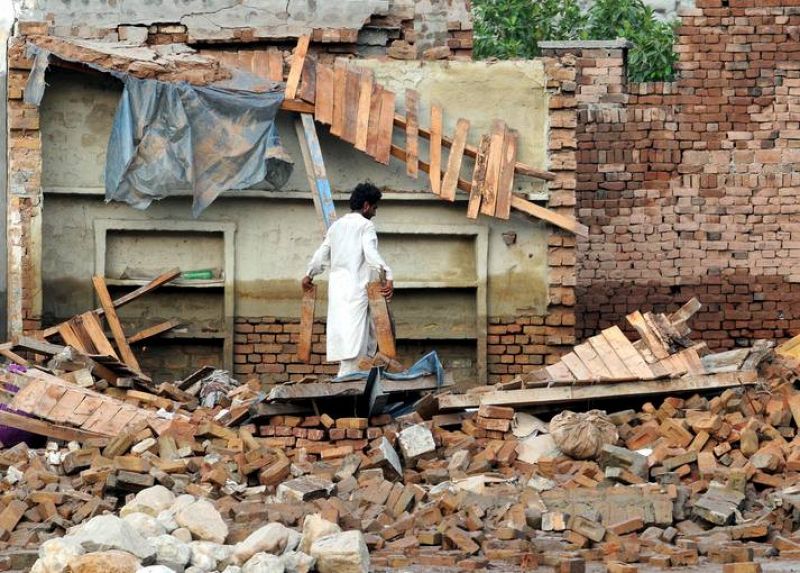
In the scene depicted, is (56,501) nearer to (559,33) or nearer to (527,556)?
(527,556)

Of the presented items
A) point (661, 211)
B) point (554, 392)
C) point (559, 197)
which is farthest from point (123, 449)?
point (661, 211)

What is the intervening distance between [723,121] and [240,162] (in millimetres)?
6585

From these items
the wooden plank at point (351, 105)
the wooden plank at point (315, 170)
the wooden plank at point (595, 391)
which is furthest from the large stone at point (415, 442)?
the wooden plank at point (351, 105)

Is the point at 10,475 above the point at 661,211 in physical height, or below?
below

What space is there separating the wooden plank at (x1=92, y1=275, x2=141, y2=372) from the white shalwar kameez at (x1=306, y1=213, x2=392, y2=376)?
7.79ft

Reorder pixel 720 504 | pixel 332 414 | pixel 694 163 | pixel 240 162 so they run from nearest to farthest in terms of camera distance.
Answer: pixel 720 504 < pixel 332 414 < pixel 240 162 < pixel 694 163

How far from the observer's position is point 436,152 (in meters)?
16.5

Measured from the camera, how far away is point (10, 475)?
12680 millimetres

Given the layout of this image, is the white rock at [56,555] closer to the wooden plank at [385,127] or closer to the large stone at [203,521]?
the large stone at [203,521]

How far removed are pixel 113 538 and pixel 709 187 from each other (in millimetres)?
12029

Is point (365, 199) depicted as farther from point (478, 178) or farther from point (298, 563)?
point (298, 563)

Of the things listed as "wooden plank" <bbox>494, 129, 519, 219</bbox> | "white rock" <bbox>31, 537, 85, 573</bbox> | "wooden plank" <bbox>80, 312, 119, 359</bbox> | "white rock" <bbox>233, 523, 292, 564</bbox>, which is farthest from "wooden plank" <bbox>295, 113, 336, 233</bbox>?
"white rock" <bbox>31, 537, 85, 573</bbox>

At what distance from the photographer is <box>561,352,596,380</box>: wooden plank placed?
14.2 meters

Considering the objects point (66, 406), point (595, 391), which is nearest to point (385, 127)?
point (595, 391)
